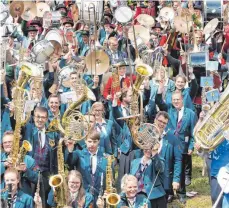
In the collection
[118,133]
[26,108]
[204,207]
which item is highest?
[26,108]

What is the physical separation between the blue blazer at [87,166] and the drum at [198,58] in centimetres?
361

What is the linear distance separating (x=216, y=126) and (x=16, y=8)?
400 inches

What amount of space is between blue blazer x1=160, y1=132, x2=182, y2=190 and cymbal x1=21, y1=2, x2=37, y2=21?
8.05 metres

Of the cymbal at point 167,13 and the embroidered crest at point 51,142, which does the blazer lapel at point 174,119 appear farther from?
the cymbal at point 167,13

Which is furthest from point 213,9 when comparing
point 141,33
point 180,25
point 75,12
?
point 75,12

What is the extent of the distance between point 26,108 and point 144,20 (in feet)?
28.3

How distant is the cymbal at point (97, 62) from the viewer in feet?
47.0

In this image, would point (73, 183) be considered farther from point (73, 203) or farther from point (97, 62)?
point (97, 62)

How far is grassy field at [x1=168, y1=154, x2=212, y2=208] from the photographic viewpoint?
12.7m

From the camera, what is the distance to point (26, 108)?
36.6ft

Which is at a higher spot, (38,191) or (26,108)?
(26,108)

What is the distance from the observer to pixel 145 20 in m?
19.4

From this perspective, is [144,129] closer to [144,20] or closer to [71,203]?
[71,203]

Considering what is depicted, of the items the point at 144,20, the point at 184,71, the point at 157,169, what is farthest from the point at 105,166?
the point at 144,20
